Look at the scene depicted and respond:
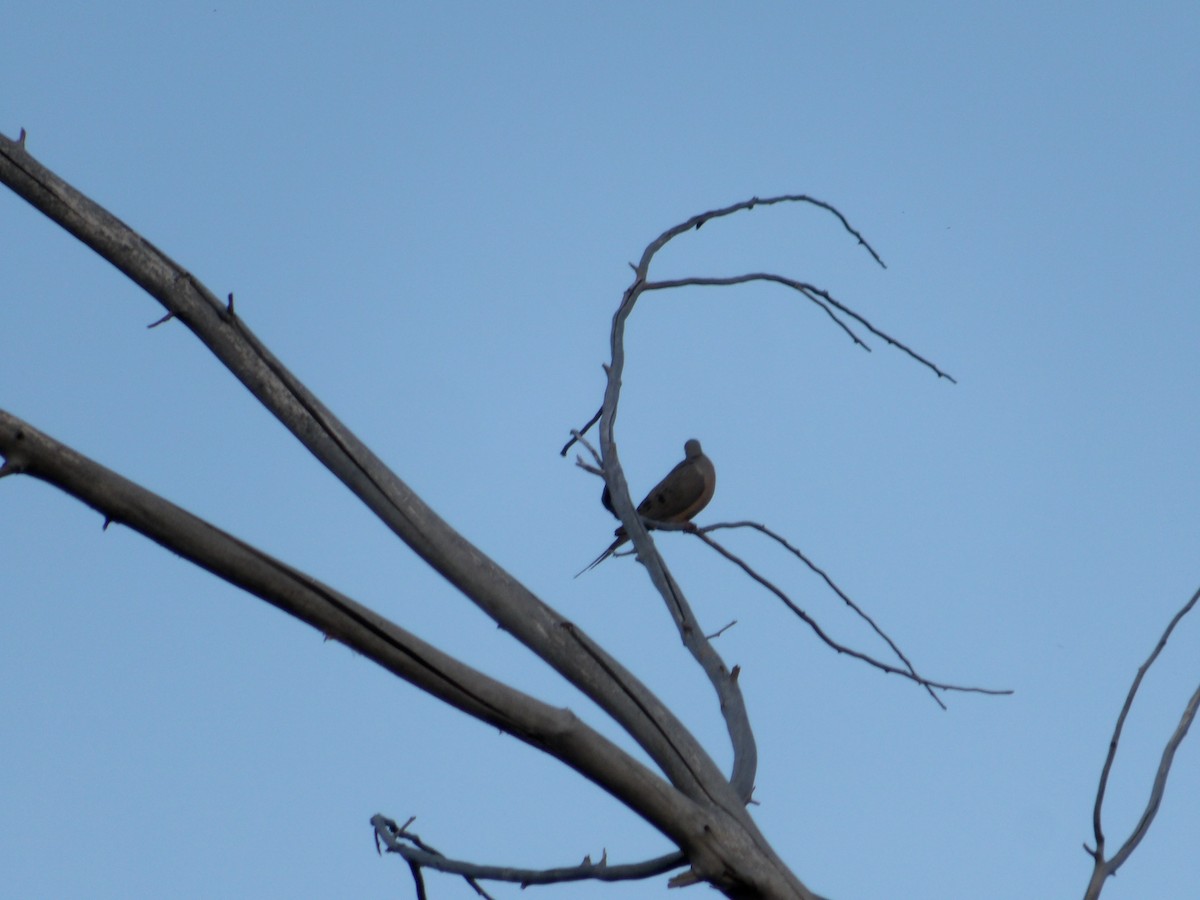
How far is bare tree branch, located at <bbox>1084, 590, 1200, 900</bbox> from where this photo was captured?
7.55ft

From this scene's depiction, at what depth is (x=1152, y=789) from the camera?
2402 millimetres

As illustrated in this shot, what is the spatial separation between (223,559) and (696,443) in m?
7.73

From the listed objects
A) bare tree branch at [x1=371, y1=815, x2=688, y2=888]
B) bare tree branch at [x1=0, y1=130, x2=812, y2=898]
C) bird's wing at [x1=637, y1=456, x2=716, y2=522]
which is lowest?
bare tree branch at [x1=371, y1=815, x2=688, y2=888]

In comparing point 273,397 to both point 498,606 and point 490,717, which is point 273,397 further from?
point 490,717

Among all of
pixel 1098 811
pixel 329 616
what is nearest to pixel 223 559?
pixel 329 616

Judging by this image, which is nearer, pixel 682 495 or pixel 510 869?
pixel 510 869

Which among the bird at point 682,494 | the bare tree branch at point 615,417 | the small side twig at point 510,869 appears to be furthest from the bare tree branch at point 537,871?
the bird at point 682,494

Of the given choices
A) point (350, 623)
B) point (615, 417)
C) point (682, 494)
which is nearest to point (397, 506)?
point (350, 623)

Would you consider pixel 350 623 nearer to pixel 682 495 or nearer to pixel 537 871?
pixel 537 871

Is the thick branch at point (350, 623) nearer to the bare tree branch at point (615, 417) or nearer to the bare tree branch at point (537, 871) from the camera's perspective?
the bare tree branch at point (537, 871)

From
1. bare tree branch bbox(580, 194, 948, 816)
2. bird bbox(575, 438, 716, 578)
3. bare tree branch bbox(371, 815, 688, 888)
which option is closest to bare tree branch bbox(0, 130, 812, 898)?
bare tree branch bbox(371, 815, 688, 888)

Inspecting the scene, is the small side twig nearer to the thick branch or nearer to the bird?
the thick branch

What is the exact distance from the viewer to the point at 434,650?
1894mm

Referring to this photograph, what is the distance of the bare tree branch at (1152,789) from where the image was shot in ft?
7.55
